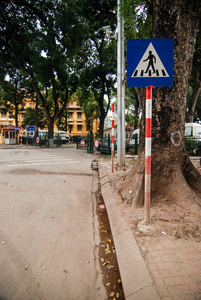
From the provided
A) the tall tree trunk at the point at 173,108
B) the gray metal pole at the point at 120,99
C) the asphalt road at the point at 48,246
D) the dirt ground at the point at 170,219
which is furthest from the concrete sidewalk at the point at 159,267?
the gray metal pole at the point at 120,99

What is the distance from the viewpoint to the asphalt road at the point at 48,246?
73.9 inches

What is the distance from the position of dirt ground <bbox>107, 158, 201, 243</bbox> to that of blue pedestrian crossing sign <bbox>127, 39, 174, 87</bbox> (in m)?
2.04

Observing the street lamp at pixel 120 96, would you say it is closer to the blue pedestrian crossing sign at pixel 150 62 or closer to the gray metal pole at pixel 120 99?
the gray metal pole at pixel 120 99

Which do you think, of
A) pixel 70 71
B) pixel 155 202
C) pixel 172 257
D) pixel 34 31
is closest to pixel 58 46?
pixel 34 31

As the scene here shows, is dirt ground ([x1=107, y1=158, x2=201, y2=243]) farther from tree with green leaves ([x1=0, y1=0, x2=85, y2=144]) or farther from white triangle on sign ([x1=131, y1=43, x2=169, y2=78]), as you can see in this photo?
tree with green leaves ([x1=0, y1=0, x2=85, y2=144])

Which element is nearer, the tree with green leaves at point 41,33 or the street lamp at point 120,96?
the street lamp at point 120,96

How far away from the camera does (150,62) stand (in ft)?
8.46

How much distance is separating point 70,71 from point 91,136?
11227 mm

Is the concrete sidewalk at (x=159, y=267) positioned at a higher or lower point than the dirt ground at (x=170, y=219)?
lower

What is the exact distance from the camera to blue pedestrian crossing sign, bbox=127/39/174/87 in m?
2.54

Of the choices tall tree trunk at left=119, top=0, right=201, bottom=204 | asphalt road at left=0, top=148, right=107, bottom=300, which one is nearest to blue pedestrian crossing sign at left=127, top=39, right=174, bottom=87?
tall tree trunk at left=119, top=0, right=201, bottom=204

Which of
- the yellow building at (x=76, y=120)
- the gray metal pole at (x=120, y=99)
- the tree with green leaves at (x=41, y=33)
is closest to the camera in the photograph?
the gray metal pole at (x=120, y=99)

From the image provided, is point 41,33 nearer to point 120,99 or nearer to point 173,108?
point 120,99

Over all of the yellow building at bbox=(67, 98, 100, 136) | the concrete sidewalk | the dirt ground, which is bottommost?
the concrete sidewalk
